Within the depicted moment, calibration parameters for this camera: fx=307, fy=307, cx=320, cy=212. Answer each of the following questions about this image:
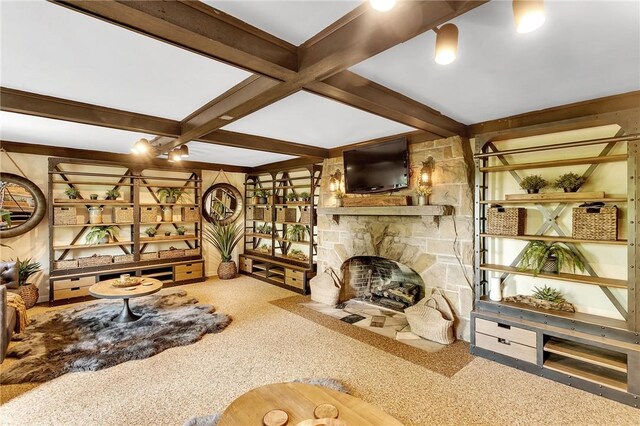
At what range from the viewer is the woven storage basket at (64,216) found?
15.1ft

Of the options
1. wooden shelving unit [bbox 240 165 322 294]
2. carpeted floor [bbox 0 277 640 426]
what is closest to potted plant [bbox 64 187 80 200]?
wooden shelving unit [bbox 240 165 322 294]

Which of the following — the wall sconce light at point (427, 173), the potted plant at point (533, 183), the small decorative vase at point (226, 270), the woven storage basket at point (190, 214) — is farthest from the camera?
the small decorative vase at point (226, 270)

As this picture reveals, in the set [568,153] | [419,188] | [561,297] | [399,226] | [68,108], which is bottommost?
[561,297]

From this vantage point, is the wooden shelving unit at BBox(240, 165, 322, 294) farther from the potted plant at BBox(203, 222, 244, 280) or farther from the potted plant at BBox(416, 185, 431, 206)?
the potted plant at BBox(416, 185, 431, 206)

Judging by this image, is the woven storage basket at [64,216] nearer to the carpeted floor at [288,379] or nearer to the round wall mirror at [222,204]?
the round wall mirror at [222,204]

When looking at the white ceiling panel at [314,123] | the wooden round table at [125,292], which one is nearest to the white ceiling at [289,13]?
the white ceiling panel at [314,123]

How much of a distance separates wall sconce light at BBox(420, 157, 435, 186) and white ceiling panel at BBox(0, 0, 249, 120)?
2.26 metres

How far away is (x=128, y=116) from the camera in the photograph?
2959 mm

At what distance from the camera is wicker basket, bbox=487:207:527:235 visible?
9.83 feet

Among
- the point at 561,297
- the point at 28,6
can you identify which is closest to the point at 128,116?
the point at 28,6

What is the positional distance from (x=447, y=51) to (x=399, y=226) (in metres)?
2.79

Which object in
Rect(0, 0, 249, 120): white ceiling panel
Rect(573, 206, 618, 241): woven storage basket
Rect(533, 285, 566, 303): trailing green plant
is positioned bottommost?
Rect(533, 285, 566, 303): trailing green plant

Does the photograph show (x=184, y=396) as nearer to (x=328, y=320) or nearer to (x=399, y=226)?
(x=328, y=320)

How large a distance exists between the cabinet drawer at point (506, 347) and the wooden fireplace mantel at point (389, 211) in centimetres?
130
